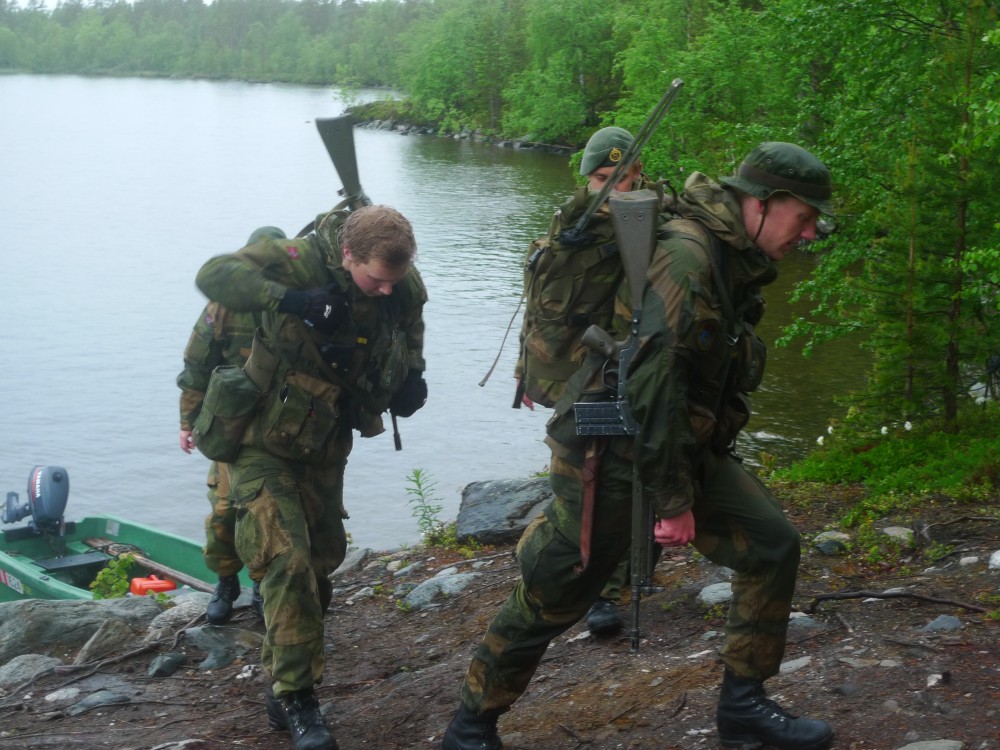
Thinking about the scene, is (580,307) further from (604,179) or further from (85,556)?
(85,556)

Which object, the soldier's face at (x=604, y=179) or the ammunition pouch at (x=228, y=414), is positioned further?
the soldier's face at (x=604, y=179)

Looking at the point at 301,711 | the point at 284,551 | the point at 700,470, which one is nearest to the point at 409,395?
the point at 284,551

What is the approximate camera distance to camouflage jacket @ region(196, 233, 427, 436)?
5.23m

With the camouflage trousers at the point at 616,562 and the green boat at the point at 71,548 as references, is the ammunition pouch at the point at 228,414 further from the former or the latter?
the green boat at the point at 71,548

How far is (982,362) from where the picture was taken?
9.77 meters

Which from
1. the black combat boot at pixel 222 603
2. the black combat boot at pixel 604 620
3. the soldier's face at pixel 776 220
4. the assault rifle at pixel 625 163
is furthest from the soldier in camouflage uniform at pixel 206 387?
the soldier's face at pixel 776 220

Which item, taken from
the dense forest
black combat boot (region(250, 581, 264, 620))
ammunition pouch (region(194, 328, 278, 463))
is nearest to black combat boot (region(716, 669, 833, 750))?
ammunition pouch (region(194, 328, 278, 463))

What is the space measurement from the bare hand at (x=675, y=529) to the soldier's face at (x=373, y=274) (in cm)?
162

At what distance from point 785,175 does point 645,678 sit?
236cm

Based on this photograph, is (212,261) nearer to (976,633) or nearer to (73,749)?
(73,749)

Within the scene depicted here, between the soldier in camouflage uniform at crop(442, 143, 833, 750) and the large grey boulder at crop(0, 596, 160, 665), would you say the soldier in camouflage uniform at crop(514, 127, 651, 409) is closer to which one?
the soldier in camouflage uniform at crop(442, 143, 833, 750)

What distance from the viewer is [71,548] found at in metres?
11.5

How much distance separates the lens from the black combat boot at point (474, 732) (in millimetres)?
4602

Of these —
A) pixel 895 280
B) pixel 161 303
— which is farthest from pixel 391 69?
pixel 895 280
